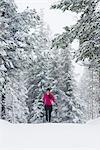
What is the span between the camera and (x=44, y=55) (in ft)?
107

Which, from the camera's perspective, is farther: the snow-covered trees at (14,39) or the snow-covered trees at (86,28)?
the snow-covered trees at (14,39)

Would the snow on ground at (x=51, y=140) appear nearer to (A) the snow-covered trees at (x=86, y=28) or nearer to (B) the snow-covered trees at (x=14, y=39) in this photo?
(A) the snow-covered trees at (x=86, y=28)

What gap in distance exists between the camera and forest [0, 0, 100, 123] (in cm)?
1858

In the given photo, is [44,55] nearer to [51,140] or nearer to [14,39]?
[14,39]

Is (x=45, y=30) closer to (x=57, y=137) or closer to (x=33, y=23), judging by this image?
(x=33, y=23)

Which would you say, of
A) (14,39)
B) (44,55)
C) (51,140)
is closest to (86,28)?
(51,140)

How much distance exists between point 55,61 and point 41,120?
7.50 meters

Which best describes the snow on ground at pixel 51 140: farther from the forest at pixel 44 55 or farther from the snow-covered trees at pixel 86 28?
the forest at pixel 44 55

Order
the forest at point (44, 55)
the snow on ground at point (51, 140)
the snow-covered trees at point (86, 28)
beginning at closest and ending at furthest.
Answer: the snow on ground at point (51, 140), the snow-covered trees at point (86, 28), the forest at point (44, 55)

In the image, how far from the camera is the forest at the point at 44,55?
731 inches

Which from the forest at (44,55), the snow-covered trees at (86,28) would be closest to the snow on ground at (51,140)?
the snow-covered trees at (86,28)

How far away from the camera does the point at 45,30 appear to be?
4831 cm

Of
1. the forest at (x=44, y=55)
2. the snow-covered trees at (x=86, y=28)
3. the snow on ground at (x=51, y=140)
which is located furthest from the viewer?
the forest at (x=44, y=55)

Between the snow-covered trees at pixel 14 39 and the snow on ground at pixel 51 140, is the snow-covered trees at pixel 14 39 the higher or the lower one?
the higher one
